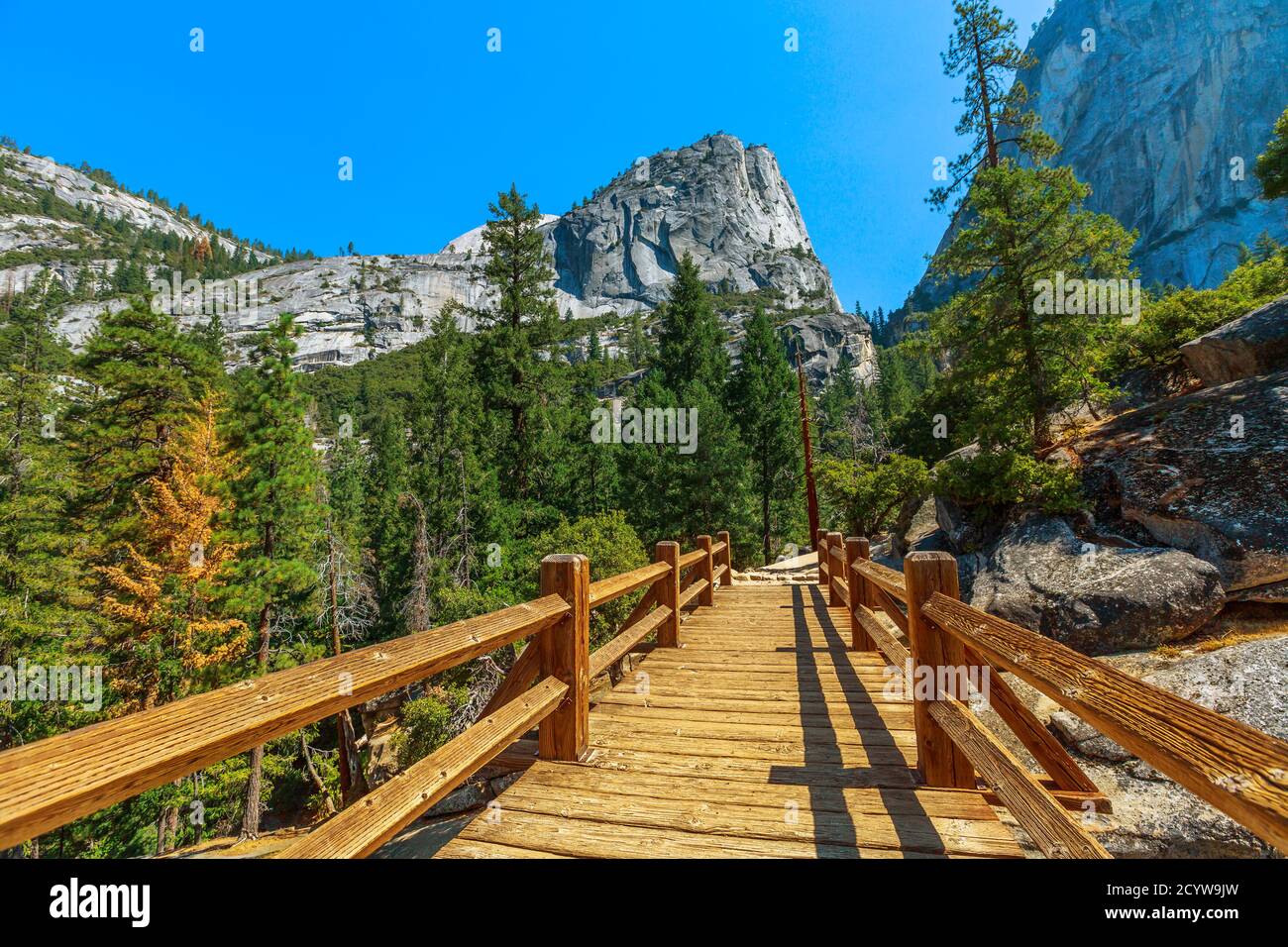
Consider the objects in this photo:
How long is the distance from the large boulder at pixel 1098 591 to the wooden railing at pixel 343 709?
23.9 ft

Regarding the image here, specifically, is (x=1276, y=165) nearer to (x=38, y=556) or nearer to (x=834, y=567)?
(x=834, y=567)

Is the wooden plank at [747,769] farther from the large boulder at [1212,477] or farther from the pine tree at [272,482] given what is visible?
the pine tree at [272,482]

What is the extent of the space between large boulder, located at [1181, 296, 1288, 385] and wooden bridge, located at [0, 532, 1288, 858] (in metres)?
9.95

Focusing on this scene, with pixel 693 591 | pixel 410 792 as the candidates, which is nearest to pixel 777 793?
pixel 410 792

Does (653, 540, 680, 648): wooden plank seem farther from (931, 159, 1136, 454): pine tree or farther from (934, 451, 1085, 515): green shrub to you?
(931, 159, 1136, 454): pine tree

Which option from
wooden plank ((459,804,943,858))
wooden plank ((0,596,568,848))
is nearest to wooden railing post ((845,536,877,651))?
wooden plank ((459,804,943,858))

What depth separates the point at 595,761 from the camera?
121 inches

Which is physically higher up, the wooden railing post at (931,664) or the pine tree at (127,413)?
the pine tree at (127,413)

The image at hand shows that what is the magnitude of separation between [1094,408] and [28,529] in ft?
110

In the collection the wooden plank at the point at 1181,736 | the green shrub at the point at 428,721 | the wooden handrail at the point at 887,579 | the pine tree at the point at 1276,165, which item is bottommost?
the green shrub at the point at 428,721

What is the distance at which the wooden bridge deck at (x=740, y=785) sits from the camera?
2.18 meters

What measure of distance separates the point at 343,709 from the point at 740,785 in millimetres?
2326

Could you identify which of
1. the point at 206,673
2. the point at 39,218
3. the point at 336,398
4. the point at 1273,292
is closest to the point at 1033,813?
the point at 1273,292

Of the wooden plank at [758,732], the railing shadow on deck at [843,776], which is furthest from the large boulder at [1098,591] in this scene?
the wooden plank at [758,732]
